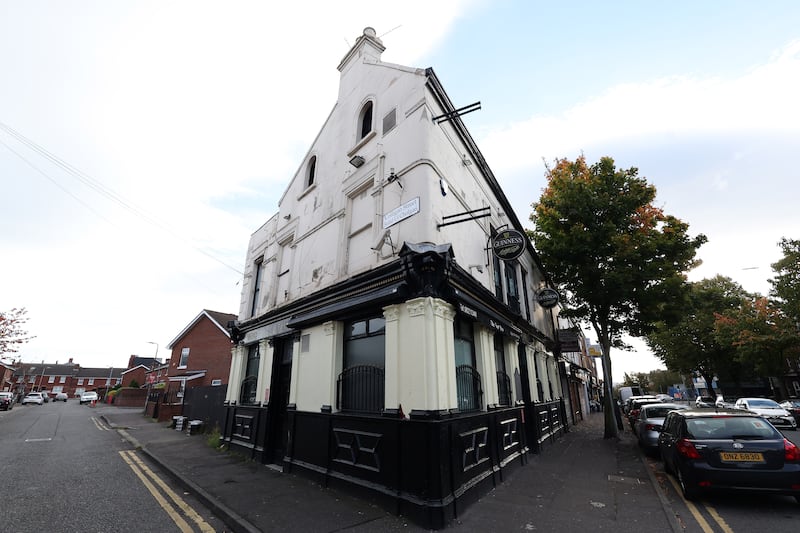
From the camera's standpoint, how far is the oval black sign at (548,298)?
15883 millimetres

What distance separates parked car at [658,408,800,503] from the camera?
5.55m

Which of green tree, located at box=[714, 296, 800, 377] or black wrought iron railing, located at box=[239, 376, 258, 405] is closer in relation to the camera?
black wrought iron railing, located at box=[239, 376, 258, 405]

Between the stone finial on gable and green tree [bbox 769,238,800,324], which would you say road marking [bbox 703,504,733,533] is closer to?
the stone finial on gable

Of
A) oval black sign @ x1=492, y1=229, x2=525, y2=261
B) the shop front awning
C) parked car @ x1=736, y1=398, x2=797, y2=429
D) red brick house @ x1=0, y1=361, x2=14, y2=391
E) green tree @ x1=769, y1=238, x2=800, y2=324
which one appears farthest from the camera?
red brick house @ x1=0, y1=361, x2=14, y2=391

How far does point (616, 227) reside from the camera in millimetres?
14922

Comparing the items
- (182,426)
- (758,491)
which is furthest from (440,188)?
(182,426)

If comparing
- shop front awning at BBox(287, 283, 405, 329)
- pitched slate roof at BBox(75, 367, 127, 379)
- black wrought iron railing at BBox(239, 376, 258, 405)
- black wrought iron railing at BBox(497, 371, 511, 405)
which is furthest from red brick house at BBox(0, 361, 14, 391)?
black wrought iron railing at BBox(497, 371, 511, 405)

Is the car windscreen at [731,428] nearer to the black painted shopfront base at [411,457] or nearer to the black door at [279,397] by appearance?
the black painted shopfront base at [411,457]

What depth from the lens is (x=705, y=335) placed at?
117 feet

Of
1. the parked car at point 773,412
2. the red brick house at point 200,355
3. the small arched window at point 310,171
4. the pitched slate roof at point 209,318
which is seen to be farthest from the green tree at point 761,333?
the pitched slate roof at point 209,318

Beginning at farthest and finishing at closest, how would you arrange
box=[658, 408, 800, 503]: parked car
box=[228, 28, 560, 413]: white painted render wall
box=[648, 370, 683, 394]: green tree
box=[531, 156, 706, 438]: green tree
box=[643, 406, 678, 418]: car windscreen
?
box=[648, 370, 683, 394]: green tree → box=[531, 156, 706, 438]: green tree → box=[643, 406, 678, 418]: car windscreen → box=[228, 28, 560, 413]: white painted render wall → box=[658, 408, 800, 503]: parked car

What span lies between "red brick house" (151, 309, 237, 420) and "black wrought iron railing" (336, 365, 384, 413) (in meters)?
18.7

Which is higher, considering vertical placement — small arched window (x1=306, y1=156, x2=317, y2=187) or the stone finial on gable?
the stone finial on gable

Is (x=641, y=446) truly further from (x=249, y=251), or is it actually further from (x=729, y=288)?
(x=729, y=288)
